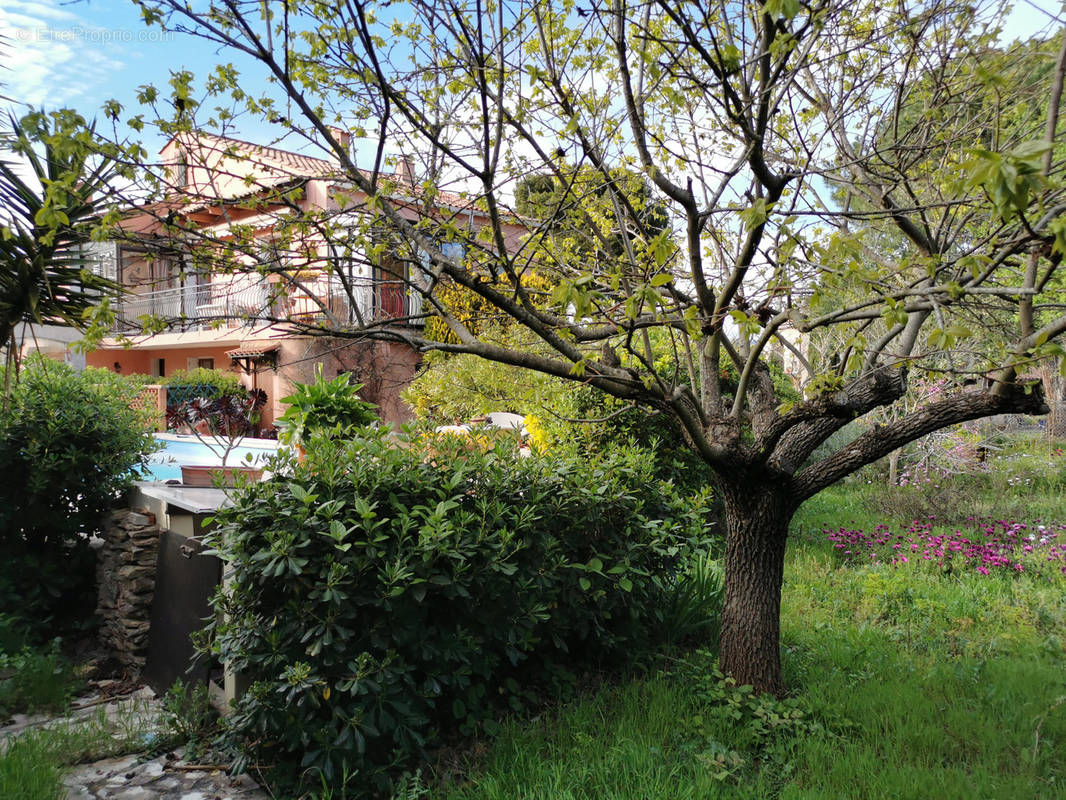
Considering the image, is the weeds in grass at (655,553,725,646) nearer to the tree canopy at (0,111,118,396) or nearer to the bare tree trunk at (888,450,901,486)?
the tree canopy at (0,111,118,396)

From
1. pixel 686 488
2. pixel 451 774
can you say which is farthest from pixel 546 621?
pixel 686 488

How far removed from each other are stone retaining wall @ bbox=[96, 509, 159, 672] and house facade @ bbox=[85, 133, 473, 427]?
1461mm

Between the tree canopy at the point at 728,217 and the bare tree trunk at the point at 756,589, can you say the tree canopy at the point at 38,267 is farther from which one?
the bare tree trunk at the point at 756,589

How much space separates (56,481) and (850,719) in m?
5.73

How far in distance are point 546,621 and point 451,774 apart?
0.86 metres

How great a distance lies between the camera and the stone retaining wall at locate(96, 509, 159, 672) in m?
5.00

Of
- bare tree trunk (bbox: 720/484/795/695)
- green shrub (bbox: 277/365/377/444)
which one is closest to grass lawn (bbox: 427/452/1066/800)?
bare tree trunk (bbox: 720/484/795/695)

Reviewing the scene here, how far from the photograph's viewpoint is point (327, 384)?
5164 millimetres

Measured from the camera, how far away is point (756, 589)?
3.85 metres

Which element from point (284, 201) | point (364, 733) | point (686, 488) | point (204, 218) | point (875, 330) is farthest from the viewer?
point (204, 218)

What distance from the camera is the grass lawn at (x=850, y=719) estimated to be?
3.00 meters

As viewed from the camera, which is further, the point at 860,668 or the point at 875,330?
the point at 875,330

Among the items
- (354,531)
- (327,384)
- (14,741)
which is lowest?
(14,741)

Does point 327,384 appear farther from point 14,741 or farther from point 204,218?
point 204,218
